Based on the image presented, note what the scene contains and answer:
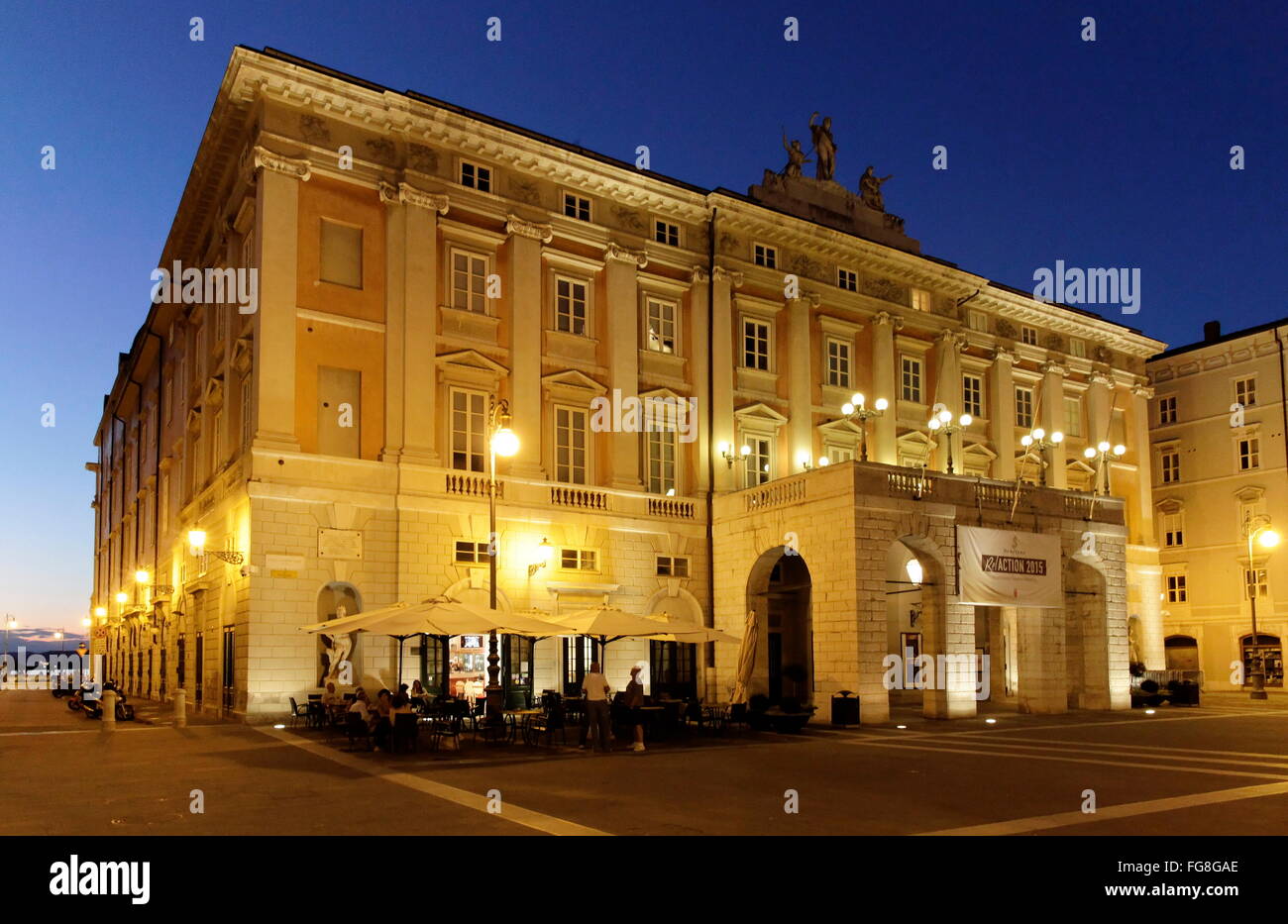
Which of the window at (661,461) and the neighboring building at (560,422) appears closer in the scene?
the neighboring building at (560,422)

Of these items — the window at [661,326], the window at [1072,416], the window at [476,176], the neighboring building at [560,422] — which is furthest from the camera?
the window at [1072,416]

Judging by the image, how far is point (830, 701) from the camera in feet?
89.9

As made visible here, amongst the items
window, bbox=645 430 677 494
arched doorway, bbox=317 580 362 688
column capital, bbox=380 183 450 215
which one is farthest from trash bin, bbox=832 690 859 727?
column capital, bbox=380 183 450 215

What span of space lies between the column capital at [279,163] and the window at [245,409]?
547 centimetres

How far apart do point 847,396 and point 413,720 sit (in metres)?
22.7

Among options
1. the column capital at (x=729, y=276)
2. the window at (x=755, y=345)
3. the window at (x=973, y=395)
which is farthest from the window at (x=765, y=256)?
the window at (x=973, y=395)

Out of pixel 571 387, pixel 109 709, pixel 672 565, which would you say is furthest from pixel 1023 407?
pixel 109 709

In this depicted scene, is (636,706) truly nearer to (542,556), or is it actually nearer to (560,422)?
(542,556)

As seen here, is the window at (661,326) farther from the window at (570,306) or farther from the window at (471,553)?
the window at (471,553)

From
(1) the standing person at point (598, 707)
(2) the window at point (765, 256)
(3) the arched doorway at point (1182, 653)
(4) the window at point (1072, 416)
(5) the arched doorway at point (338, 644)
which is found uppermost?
(2) the window at point (765, 256)

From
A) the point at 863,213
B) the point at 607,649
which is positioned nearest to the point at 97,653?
the point at 607,649

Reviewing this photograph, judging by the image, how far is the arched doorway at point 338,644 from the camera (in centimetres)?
2628

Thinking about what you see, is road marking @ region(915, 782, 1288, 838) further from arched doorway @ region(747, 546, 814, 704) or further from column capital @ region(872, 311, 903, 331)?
column capital @ region(872, 311, 903, 331)
